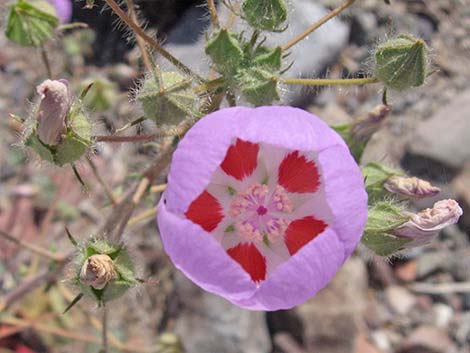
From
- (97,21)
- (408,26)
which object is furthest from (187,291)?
(408,26)

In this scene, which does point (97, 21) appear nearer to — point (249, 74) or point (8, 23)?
point (8, 23)

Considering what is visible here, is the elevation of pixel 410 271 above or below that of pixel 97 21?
below

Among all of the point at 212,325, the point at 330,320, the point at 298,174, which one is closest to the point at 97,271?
the point at 298,174

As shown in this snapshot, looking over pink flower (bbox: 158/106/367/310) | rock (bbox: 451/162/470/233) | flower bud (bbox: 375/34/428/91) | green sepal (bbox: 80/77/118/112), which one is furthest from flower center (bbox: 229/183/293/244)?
rock (bbox: 451/162/470/233)

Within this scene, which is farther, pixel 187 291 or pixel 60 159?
pixel 187 291

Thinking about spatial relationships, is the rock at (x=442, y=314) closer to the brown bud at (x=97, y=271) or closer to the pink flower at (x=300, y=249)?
the pink flower at (x=300, y=249)

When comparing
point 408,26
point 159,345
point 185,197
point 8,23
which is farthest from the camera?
point 408,26

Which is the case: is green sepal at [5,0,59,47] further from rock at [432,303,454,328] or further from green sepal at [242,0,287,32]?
rock at [432,303,454,328]
